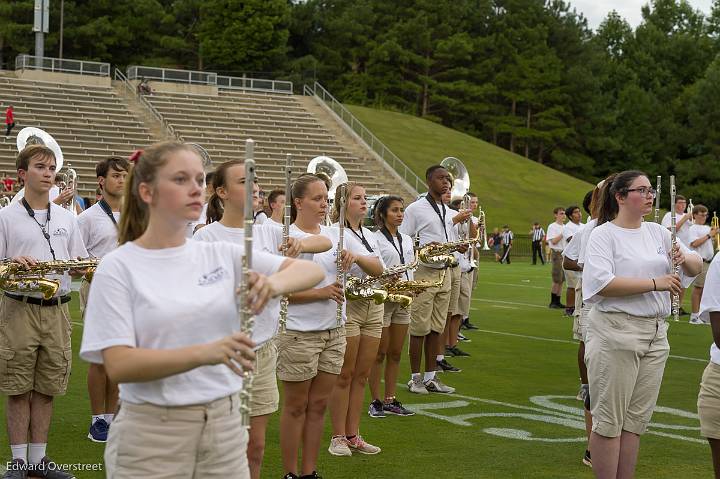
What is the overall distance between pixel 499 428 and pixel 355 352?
1947 mm

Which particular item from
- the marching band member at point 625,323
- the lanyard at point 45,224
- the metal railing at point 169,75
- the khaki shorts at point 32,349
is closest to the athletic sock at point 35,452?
the khaki shorts at point 32,349

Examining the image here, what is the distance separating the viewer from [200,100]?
49.8 m

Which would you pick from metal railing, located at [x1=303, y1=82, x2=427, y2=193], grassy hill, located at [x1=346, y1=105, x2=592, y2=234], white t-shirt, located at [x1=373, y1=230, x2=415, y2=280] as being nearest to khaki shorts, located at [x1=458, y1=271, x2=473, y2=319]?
white t-shirt, located at [x1=373, y1=230, x2=415, y2=280]

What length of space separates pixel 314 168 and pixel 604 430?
18.7 feet

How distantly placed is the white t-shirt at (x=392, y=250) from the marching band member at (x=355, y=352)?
88 cm

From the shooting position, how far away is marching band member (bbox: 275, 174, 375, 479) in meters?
6.66

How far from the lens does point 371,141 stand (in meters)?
50.0

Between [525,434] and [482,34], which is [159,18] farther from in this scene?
[525,434]

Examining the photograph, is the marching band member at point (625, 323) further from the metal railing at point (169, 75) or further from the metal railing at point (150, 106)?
the metal railing at point (169, 75)

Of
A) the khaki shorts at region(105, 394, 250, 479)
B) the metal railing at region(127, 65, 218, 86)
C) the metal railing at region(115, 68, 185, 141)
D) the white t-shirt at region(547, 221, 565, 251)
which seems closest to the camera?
the khaki shorts at region(105, 394, 250, 479)

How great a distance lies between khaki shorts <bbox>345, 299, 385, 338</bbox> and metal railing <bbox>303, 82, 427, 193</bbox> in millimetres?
37298

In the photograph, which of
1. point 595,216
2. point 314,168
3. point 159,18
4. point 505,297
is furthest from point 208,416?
point 159,18

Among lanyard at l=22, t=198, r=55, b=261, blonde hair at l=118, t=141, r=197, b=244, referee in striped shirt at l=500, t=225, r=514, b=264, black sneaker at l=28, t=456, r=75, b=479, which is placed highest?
blonde hair at l=118, t=141, r=197, b=244

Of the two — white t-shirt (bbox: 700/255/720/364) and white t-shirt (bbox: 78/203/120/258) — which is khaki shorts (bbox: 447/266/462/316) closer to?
white t-shirt (bbox: 78/203/120/258)
